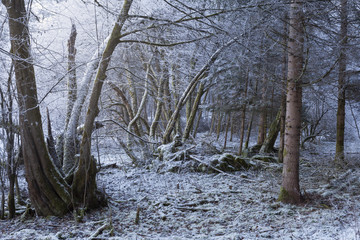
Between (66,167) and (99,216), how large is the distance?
1.71 metres

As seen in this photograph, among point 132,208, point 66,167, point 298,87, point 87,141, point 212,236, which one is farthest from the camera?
point 66,167

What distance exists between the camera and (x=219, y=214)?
4797 millimetres

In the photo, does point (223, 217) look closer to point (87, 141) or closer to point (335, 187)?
point (335, 187)

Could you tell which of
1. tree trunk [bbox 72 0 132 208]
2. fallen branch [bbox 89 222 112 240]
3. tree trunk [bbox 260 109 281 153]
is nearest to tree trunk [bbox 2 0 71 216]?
tree trunk [bbox 72 0 132 208]

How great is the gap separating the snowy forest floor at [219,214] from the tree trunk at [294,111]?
0.34 meters

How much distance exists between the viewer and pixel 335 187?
524 centimetres

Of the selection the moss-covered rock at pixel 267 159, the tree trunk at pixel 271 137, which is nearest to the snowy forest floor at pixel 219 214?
the moss-covered rock at pixel 267 159

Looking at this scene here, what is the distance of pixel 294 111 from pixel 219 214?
228cm

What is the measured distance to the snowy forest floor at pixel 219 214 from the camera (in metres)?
3.60

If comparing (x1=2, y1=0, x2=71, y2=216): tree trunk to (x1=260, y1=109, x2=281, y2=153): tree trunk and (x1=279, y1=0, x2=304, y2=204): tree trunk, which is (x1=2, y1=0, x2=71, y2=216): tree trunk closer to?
(x1=279, y1=0, x2=304, y2=204): tree trunk

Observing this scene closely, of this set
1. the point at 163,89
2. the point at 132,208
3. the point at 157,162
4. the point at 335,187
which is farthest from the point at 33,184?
the point at 163,89

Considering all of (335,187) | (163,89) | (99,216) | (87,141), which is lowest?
(99,216)

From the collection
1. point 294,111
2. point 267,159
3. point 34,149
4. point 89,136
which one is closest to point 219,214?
point 294,111

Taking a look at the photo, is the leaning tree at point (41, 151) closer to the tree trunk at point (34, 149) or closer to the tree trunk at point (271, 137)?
the tree trunk at point (34, 149)
